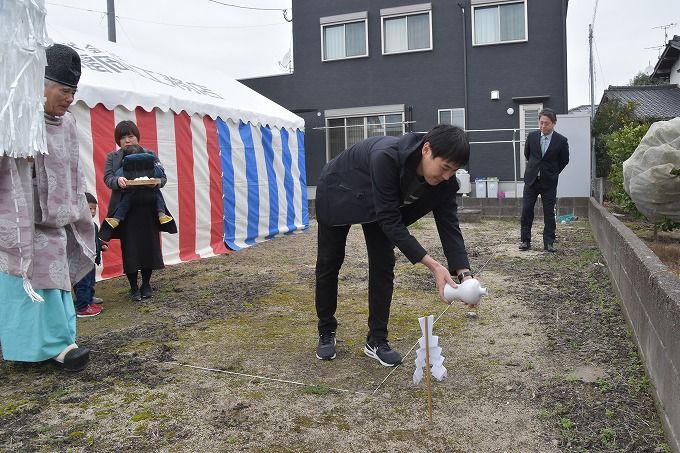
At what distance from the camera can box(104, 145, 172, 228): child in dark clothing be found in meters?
4.52

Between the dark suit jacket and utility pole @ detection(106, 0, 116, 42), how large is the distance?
967 cm

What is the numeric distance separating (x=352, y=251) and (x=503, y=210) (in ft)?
16.0

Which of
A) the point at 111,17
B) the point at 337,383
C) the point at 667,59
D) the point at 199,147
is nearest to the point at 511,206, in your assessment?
the point at 199,147

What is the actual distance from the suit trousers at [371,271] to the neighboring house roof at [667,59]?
20354 mm

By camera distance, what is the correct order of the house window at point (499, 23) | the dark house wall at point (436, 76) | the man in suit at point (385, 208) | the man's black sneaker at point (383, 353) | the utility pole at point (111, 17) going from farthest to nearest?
the house window at point (499, 23)
the dark house wall at point (436, 76)
the utility pole at point (111, 17)
the man's black sneaker at point (383, 353)
the man in suit at point (385, 208)

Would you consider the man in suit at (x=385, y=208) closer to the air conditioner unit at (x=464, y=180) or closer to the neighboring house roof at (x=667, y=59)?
the air conditioner unit at (x=464, y=180)

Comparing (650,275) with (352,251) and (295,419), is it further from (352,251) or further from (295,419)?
(352,251)

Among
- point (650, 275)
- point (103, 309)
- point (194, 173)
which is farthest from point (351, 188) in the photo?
point (194, 173)

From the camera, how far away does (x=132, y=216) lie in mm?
4594

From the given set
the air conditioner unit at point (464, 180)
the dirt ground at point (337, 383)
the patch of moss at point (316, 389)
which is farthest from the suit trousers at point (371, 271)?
the air conditioner unit at point (464, 180)

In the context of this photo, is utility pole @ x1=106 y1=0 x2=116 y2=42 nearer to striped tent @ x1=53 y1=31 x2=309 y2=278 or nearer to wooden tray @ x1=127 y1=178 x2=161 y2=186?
striped tent @ x1=53 y1=31 x2=309 y2=278

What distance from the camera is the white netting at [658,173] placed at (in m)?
5.71

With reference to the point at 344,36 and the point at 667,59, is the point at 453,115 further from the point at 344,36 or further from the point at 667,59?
the point at 667,59

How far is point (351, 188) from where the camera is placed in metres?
2.86
